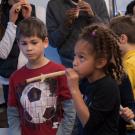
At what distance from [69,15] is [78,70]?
1.08 m

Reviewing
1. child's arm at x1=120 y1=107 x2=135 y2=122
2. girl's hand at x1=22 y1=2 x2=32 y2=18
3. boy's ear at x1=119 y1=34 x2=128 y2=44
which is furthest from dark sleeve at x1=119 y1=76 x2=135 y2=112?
girl's hand at x1=22 y1=2 x2=32 y2=18

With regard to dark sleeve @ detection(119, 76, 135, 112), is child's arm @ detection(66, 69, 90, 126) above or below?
above

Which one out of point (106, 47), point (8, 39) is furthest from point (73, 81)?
point (8, 39)

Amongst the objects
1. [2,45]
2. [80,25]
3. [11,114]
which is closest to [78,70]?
[11,114]

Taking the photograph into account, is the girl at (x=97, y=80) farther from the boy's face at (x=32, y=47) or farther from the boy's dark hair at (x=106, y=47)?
the boy's face at (x=32, y=47)

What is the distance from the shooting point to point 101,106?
1189mm

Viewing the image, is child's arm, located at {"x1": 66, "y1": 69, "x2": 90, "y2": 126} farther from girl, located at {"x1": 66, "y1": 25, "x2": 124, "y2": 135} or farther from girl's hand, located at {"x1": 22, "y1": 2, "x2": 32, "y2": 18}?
girl's hand, located at {"x1": 22, "y1": 2, "x2": 32, "y2": 18}

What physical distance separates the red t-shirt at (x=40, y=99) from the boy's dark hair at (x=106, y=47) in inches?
13.9

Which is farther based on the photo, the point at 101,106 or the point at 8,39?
the point at 8,39

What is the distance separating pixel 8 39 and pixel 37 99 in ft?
1.97

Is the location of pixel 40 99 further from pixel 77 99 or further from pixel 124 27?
pixel 124 27

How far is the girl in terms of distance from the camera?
1.19m

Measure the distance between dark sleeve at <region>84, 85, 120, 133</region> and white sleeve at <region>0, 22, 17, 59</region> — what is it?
3.23 feet

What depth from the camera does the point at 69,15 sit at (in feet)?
7.40
